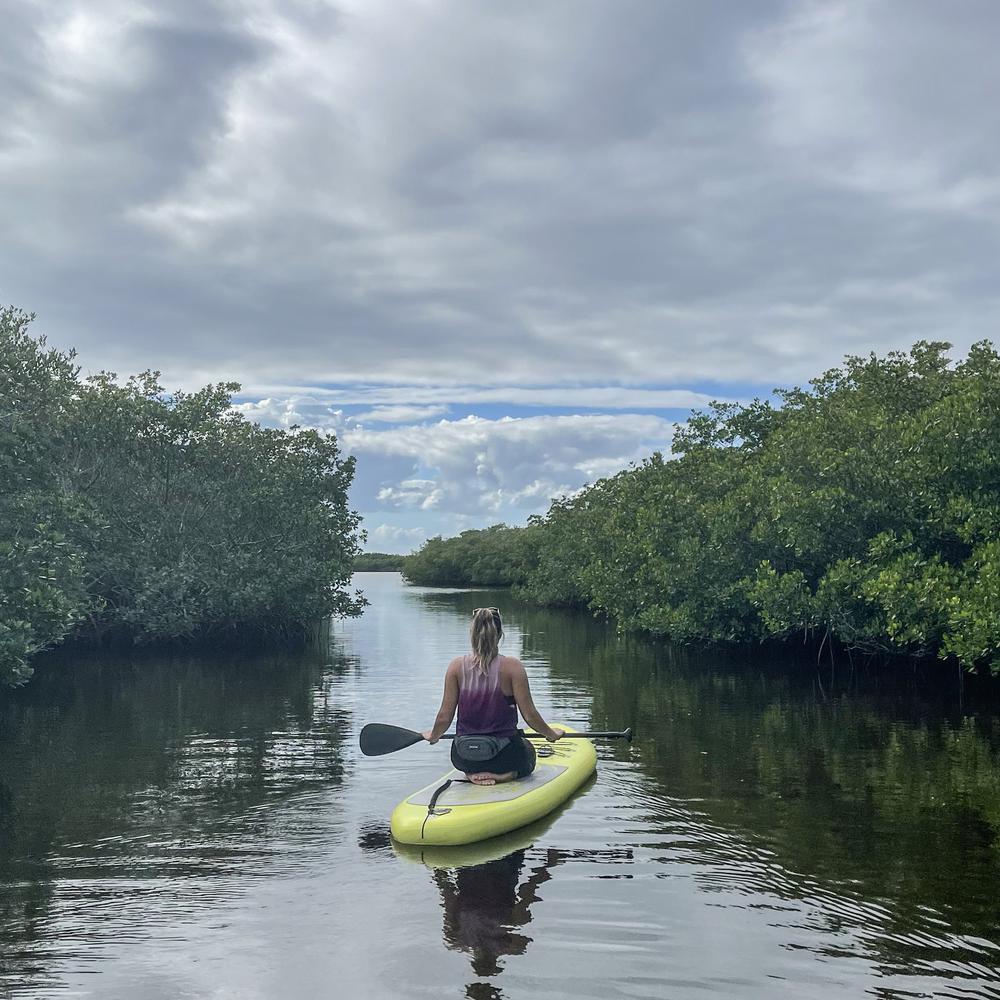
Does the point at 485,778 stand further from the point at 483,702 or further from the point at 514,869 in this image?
the point at 514,869

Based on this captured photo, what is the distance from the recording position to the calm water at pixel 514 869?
6.02 meters

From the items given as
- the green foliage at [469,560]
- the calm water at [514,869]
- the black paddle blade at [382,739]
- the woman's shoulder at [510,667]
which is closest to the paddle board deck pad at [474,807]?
the calm water at [514,869]

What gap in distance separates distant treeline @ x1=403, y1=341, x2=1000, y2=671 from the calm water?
2633 mm

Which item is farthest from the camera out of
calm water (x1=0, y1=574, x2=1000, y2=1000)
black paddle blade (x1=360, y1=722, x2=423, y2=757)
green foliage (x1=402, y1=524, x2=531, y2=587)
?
green foliage (x1=402, y1=524, x2=531, y2=587)

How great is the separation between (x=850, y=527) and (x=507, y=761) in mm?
14912

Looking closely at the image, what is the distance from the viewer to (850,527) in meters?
22.6

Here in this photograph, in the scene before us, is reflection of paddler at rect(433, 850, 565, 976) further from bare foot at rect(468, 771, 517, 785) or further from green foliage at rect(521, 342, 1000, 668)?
green foliage at rect(521, 342, 1000, 668)

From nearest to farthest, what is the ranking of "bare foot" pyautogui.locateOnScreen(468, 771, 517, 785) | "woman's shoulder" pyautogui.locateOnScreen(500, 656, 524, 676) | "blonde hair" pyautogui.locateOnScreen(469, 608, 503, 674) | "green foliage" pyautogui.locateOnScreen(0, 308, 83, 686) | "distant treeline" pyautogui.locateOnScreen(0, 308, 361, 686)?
"blonde hair" pyautogui.locateOnScreen(469, 608, 503, 674), "woman's shoulder" pyautogui.locateOnScreen(500, 656, 524, 676), "bare foot" pyautogui.locateOnScreen(468, 771, 517, 785), "green foliage" pyautogui.locateOnScreen(0, 308, 83, 686), "distant treeline" pyautogui.locateOnScreen(0, 308, 361, 686)

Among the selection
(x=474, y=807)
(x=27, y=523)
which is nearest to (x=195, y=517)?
(x=27, y=523)

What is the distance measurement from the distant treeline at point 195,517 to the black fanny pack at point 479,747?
19639 mm

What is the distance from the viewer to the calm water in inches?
237

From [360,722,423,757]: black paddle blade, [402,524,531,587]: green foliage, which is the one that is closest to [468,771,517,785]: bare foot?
[360,722,423,757]: black paddle blade

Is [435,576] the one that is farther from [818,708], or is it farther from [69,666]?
[818,708]

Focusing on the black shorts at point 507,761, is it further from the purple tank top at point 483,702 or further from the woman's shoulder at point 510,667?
the woman's shoulder at point 510,667
